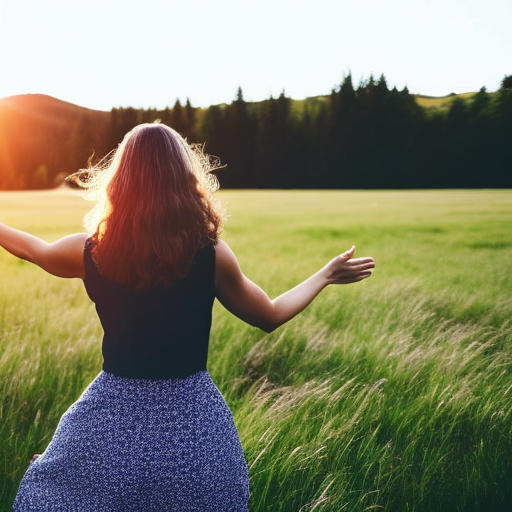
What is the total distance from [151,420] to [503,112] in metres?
8.38

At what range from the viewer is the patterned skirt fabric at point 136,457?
166 centimetres

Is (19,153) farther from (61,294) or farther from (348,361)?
(348,361)

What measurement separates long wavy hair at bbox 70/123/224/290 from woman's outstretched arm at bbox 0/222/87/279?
0.12 m

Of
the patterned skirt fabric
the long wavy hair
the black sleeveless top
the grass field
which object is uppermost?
A: the long wavy hair

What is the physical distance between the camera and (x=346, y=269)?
80.2 inches

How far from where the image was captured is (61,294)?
20.2 feet

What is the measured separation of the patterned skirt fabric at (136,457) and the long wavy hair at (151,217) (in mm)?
413

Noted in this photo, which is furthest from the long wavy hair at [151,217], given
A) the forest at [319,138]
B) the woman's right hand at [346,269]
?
Answer: the forest at [319,138]

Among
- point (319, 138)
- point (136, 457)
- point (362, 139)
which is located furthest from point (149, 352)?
point (319, 138)

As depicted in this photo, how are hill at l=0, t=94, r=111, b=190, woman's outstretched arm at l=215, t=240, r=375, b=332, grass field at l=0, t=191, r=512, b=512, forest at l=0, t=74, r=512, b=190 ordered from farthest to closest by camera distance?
hill at l=0, t=94, r=111, b=190, forest at l=0, t=74, r=512, b=190, grass field at l=0, t=191, r=512, b=512, woman's outstretched arm at l=215, t=240, r=375, b=332

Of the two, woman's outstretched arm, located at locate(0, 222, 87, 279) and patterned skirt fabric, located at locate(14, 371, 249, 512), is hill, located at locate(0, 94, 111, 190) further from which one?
patterned skirt fabric, located at locate(14, 371, 249, 512)

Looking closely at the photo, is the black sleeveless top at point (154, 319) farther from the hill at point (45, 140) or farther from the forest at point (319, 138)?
the hill at point (45, 140)

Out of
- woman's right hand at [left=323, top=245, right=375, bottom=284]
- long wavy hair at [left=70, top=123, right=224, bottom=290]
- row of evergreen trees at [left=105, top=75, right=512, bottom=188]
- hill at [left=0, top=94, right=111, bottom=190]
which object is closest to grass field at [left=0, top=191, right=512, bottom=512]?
woman's right hand at [left=323, top=245, right=375, bottom=284]

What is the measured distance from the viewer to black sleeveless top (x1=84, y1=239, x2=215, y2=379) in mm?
1677
